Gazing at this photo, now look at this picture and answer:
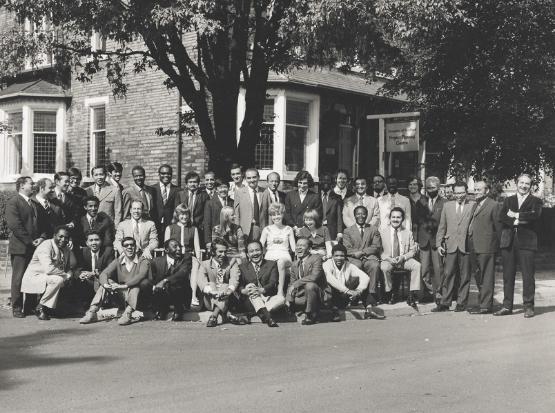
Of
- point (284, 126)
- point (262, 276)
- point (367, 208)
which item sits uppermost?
point (284, 126)

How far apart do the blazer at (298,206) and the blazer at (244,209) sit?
1.98 ft

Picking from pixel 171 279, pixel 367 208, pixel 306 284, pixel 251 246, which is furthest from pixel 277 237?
pixel 367 208

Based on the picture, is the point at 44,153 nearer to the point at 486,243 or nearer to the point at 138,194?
the point at 138,194

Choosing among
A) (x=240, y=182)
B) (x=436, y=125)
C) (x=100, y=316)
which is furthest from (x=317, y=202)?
(x=436, y=125)

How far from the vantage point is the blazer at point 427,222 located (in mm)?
12838

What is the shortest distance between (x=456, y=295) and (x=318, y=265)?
298cm

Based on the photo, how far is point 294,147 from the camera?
21969mm

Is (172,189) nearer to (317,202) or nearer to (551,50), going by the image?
(317,202)

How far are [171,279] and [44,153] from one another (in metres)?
14.7

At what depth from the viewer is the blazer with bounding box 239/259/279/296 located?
1102cm

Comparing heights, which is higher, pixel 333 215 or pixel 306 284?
pixel 333 215

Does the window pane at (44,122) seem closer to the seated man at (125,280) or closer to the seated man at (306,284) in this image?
the seated man at (125,280)

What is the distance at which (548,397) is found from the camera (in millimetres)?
6340

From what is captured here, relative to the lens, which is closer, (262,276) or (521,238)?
(262,276)
